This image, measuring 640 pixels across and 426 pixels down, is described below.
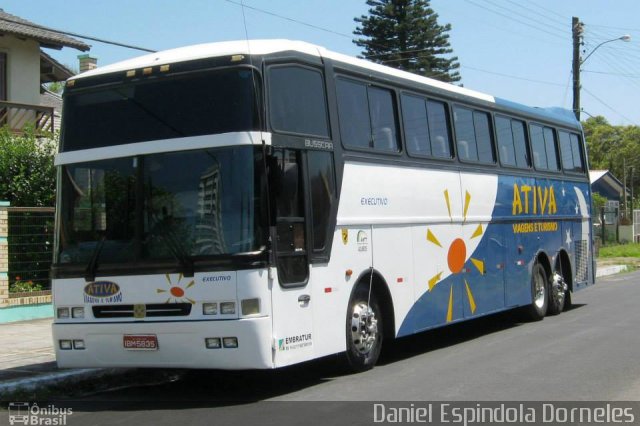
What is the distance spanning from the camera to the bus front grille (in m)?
8.75

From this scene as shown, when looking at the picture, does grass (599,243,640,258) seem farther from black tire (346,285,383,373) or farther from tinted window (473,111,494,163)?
black tire (346,285,383,373)

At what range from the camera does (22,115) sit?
984 inches

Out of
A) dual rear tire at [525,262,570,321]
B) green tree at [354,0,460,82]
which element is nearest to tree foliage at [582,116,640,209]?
green tree at [354,0,460,82]

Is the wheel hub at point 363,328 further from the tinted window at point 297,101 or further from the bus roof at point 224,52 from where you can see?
the bus roof at point 224,52

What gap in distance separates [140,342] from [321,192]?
98.9 inches

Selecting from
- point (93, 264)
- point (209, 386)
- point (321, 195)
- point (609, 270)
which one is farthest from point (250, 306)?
point (609, 270)

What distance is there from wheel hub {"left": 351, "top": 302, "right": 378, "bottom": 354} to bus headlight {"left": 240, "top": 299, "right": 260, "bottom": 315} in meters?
1.93

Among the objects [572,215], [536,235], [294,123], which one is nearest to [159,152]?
[294,123]

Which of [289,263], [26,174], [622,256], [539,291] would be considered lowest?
[539,291]

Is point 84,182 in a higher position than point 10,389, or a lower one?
higher

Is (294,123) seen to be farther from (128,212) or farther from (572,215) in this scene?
(572,215)

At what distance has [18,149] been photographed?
17.5m

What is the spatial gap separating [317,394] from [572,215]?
1014 cm

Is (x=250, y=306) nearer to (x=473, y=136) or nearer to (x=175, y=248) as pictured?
(x=175, y=248)
